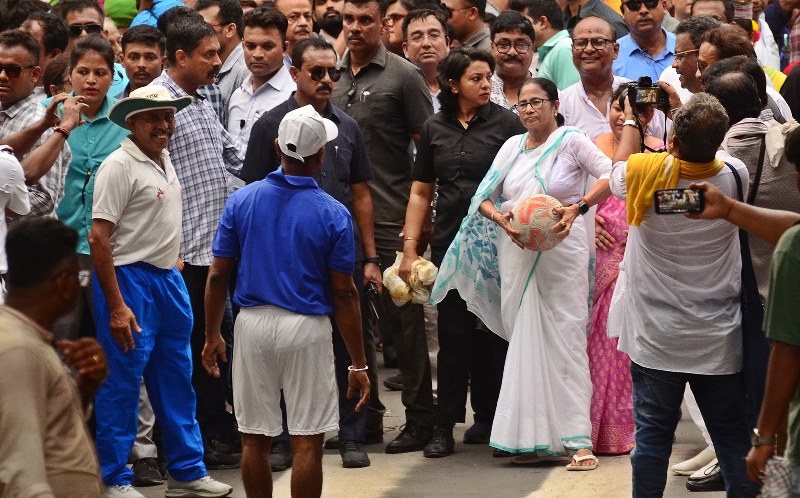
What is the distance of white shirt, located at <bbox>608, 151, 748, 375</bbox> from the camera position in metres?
5.92

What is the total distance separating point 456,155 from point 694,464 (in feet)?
7.83

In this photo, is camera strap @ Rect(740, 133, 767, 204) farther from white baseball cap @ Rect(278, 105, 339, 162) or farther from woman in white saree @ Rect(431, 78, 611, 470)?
white baseball cap @ Rect(278, 105, 339, 162)

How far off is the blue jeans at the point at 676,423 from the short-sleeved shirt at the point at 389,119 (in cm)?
344

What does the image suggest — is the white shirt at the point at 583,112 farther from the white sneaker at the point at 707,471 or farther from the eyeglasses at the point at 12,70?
the eyeglasses at the point at 12,70

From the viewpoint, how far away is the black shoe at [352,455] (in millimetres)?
8234

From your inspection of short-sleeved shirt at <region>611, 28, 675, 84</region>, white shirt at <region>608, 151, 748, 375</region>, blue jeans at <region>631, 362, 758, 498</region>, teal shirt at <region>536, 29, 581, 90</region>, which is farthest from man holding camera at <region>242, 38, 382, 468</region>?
short-sleeved shirt at <region>611, 28, 675, 84</region>

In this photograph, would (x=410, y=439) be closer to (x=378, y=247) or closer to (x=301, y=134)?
(x=378, y=247)

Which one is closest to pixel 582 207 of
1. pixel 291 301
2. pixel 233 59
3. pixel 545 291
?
pixel 545 291

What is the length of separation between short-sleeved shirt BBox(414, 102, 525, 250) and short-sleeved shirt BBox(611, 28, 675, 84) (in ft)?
6.84

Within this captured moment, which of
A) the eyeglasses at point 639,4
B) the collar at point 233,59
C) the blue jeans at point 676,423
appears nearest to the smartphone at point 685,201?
the blue jeans at point 676,423

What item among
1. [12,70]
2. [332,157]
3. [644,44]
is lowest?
[332,157]

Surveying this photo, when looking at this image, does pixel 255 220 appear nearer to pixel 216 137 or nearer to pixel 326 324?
pixel 326 324

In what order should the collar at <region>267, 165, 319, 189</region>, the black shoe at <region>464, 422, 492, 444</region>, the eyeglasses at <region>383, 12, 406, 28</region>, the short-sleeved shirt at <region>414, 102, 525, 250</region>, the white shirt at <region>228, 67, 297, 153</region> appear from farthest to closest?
the eyeglasses at <region>383, 12, 406, 28</region>, the white shirt at <region>228, 67, 297, 153</region>, the black shoe at <region>464, 422, 492, 444</region>, the short-sleeved shirt at <region>414, 102, 525, 250</region>, the collar at <region>267, 165, 319, 189</region>

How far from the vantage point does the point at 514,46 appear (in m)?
9.65
